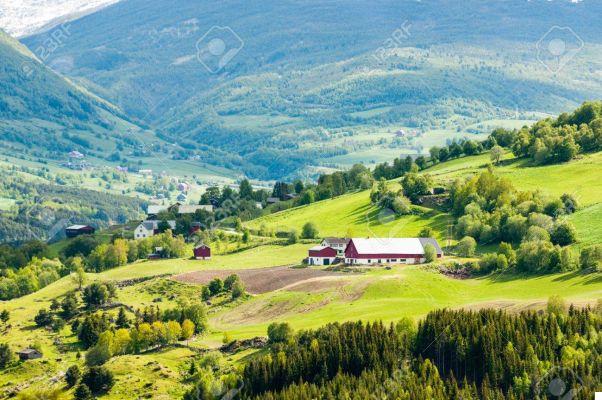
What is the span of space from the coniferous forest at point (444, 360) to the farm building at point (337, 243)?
4818cm

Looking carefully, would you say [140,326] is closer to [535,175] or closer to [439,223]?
[439,223]

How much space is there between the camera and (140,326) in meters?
109

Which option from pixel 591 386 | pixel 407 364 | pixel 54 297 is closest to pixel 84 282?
pixel 54 297

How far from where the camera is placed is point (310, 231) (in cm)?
16250

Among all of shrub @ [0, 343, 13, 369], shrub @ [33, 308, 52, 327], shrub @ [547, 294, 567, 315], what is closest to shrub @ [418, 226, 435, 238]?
shrub @ [547, 294, 567, 315]

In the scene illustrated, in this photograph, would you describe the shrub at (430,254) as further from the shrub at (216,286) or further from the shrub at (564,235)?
the shrub at (216,286)

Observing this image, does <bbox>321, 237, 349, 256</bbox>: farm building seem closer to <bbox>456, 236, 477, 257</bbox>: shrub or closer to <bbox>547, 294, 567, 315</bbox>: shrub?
<bbox>456, 236, 477, 257</bbox>: shrub

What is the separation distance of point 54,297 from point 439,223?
62.9 m

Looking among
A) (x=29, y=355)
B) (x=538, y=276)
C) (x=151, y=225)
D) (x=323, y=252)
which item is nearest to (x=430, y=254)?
(x=323, y=252)

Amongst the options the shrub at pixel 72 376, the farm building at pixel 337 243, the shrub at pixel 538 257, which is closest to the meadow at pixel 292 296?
the shrub at pixel 538 257

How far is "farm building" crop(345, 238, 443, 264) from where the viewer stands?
450ft

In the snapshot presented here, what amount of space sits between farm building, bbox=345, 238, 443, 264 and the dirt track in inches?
306

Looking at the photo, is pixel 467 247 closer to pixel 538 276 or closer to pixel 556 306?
pixel 538 276

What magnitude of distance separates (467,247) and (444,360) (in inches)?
1967
